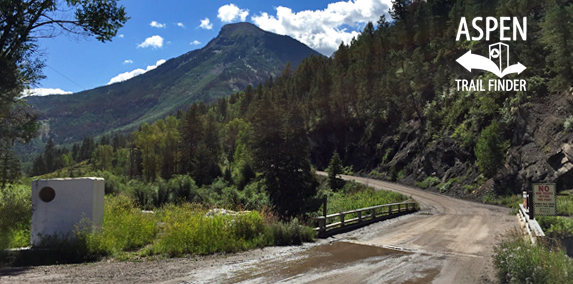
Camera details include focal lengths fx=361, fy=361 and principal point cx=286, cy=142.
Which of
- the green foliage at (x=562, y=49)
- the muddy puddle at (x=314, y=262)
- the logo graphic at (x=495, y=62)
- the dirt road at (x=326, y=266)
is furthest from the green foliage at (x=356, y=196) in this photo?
the logo graphic at (x=495, y=62)

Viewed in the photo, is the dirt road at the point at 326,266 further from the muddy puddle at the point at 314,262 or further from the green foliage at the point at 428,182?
the green foliage at the point at 428,182

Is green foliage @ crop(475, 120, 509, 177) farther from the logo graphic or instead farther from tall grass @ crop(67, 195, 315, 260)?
tall grass @ crop(67, 195, 315, 260)

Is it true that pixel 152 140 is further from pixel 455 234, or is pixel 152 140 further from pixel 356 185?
pixel 455 234

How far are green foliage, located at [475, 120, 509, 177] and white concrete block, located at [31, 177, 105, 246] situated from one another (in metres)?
32.9

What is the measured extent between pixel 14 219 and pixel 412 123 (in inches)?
2001

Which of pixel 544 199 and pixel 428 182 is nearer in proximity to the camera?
pixel 544 199

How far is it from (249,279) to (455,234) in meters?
11.4

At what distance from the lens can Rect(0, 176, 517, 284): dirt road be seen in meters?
8.23

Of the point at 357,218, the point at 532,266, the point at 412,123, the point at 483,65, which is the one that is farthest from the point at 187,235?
the point at 483,65

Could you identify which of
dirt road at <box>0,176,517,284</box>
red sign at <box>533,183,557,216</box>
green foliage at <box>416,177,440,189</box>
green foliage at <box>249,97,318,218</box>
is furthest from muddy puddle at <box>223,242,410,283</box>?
green foliage at <box>416,177,440,189</box>

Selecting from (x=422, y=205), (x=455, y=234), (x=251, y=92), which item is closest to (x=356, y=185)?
(x=422, y=205)

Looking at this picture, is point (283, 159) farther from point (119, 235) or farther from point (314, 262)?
point (314, 262)

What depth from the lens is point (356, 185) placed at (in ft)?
141

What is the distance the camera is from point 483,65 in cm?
5019
